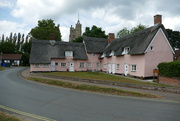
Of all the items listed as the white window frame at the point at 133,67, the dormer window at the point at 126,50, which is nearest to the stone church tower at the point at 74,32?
the dormer window at the point at 126,50

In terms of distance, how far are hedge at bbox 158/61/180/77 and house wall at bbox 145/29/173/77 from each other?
3464mm

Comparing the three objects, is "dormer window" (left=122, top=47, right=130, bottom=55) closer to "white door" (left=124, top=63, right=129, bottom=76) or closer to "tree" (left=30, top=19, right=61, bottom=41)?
"white door" (left=124, top=63, right=129, bottom=76)

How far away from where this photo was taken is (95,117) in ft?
21.4

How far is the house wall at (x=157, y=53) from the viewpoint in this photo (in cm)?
2220

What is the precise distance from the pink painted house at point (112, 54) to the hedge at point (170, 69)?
12.1 ft

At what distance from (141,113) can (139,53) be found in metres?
16.5

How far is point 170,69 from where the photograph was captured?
16891mm

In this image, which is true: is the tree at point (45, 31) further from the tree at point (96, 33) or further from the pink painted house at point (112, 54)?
the pink painted house at point (112, 54)

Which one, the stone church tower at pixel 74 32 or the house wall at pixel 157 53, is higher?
the stone church tower at pixel 74 32

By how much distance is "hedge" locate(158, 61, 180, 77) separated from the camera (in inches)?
633

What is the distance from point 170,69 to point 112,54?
15114 mm

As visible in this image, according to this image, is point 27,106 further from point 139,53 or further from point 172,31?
point 172,31

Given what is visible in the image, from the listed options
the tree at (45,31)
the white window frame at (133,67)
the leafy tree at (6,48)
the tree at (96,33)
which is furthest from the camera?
the leafy tree at (6,48)

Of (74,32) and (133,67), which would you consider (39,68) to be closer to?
(133,67)
